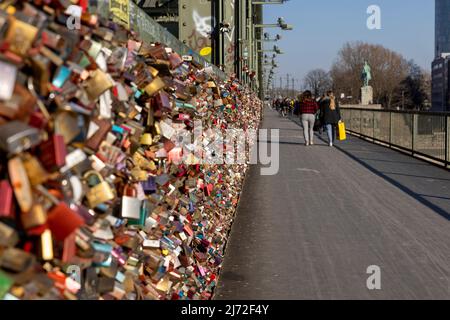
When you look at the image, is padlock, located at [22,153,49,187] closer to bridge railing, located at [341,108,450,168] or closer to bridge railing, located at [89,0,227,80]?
bridge railing, located at [89,0,227,80]

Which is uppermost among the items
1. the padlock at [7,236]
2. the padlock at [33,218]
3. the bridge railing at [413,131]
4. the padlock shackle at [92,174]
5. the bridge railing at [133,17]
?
the bridge railing at [133,17]

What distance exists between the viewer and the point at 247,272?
5441 mm

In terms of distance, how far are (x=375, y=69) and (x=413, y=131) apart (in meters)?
120

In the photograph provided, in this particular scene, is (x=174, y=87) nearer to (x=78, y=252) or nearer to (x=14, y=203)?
(x=78, y=252)

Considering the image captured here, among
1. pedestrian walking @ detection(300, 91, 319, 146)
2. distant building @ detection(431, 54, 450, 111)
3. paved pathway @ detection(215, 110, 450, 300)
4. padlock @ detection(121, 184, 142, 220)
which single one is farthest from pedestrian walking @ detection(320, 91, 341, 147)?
distant building @ detection(431, 54, 450, 111)

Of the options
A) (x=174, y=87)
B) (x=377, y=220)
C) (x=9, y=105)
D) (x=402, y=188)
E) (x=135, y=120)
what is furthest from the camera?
(x=402, y=188)

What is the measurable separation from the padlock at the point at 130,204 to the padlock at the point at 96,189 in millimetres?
277

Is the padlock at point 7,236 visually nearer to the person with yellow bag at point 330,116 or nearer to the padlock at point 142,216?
the padlock at point 142,216

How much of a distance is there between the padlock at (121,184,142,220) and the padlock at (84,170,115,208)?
0.28m

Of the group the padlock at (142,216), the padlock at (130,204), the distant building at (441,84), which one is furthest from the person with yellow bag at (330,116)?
the distant building at (441,84)

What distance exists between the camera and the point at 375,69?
132 m

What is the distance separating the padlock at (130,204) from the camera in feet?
7.59

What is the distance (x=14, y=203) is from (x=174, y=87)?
200 centimetres
